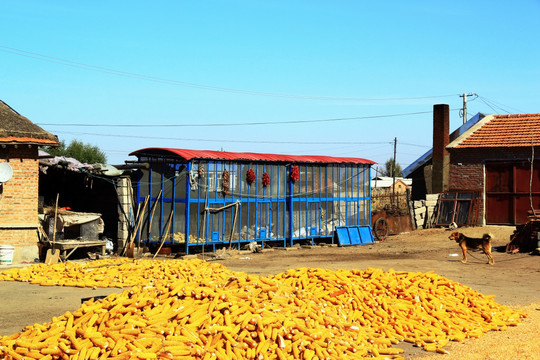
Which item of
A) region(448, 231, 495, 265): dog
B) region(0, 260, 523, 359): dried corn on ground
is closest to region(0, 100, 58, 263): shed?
region(0, 260, 523, 359): dried corn on ground

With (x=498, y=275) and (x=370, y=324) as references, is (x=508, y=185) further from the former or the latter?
(x=370, y=324)

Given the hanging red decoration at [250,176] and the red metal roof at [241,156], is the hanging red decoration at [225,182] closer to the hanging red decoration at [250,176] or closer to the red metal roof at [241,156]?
the red metal roof at [241,156]

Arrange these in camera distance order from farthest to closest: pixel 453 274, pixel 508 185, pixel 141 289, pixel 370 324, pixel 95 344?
1. pixel 508 185
2. pixel 453 274
3. pixel 370 324
4. pixel 141 289
5. pixel 95 344

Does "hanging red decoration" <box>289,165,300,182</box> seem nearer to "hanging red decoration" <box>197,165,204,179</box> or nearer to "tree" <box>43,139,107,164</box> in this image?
"hanging red decoration" <box>197,165,204,179</box>

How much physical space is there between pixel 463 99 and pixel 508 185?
2013cm

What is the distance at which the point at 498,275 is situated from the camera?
1738cm

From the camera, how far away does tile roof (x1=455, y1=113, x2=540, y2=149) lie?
2897 cm

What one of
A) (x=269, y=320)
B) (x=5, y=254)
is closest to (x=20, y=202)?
(x=5, y=254)

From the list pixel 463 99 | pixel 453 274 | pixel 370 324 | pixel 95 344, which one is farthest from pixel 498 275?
pixel 463 99

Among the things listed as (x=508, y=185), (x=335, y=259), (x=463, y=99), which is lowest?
(x=335, y=259)

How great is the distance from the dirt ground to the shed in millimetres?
3874

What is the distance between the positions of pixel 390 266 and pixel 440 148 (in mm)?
16367

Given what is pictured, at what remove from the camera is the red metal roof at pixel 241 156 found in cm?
2194

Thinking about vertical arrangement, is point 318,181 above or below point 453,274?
above
